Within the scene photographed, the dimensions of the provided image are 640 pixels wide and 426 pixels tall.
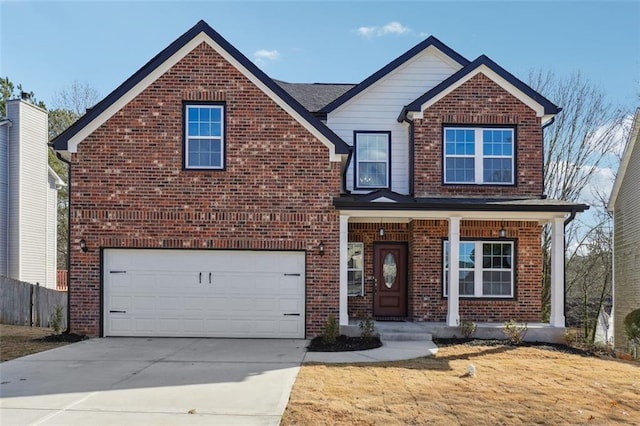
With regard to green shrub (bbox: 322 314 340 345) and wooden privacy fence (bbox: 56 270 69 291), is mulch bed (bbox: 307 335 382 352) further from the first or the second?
wooden privacy fence (bbox: 56 270 69 291)

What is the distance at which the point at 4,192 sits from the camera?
2098cm

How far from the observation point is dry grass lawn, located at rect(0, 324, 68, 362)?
10305mm

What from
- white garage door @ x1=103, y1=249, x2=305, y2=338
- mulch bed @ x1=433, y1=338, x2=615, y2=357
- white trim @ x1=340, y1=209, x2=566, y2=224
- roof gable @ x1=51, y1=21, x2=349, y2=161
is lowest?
mulch bed @ x1=433, y1=338, x2=615, y2=357

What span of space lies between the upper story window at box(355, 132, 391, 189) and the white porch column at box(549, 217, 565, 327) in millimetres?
4284

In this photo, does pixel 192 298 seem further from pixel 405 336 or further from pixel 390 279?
pixel 390 279

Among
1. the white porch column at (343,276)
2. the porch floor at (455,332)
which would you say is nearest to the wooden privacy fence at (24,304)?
the white porch column at (343,276)

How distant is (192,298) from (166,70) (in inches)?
205

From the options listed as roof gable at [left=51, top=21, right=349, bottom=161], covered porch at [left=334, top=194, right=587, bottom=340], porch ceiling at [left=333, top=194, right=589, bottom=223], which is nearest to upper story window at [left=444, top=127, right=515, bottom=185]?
covered porch at [left=334, top=194, right=587, bottom=340]

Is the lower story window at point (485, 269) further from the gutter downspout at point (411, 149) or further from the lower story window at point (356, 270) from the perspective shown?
the lower story window at point (356, 270)

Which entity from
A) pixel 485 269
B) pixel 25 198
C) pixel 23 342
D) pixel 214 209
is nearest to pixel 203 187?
pixel 214 209

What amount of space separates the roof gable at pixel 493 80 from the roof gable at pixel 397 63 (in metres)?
1.23

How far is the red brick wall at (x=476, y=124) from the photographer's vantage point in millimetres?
13781

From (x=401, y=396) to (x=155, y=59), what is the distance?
914 centimetres

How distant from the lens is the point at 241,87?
40.9 ft
